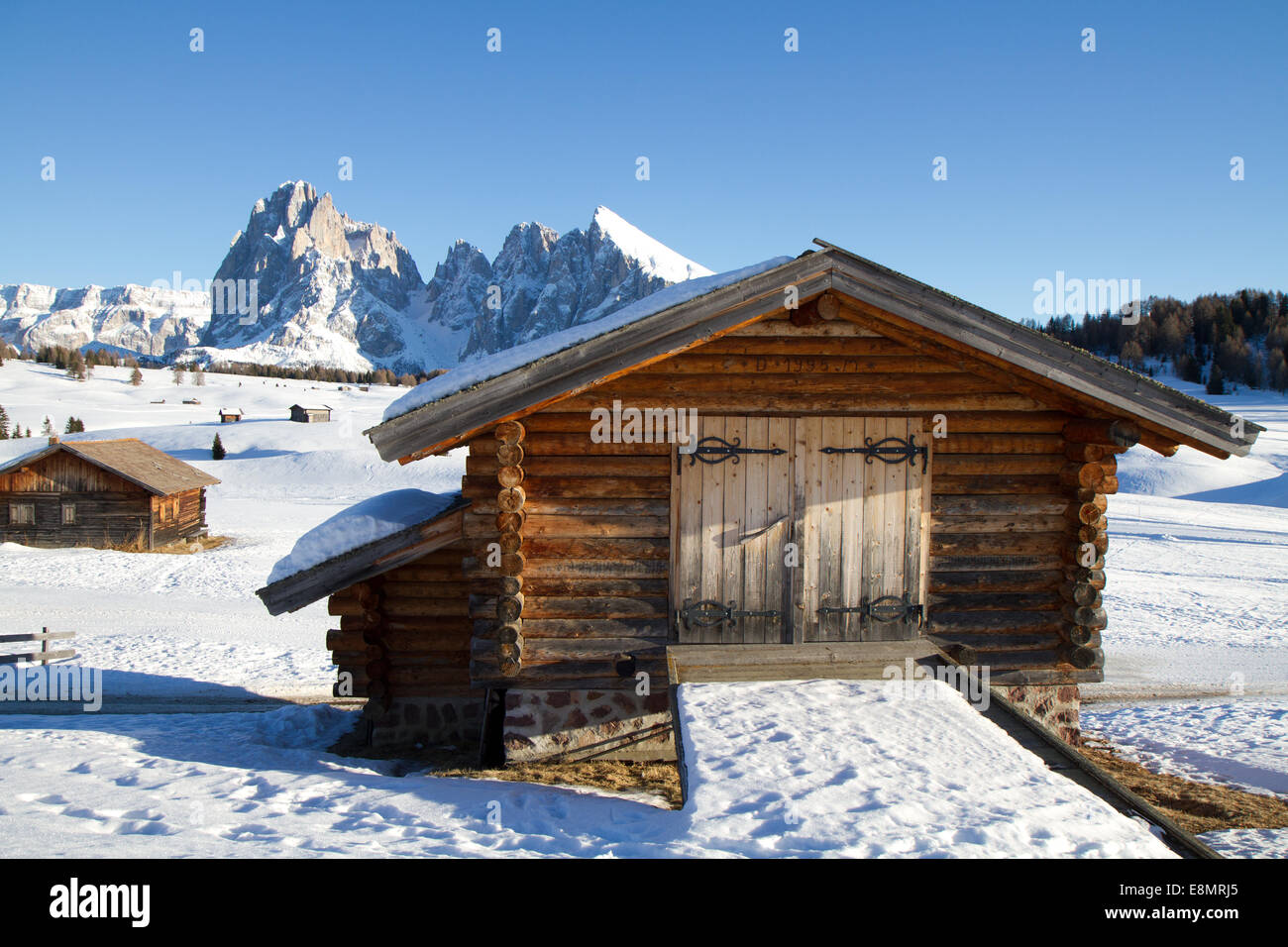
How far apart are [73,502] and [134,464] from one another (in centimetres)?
234

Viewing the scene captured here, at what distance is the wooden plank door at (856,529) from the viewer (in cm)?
720

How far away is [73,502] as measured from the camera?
27594mm

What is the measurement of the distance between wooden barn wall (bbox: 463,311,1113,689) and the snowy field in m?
1.35

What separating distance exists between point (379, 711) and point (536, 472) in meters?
3.64

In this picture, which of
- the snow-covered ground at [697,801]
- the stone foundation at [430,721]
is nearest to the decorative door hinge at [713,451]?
the snow-covered ground at [697,801]

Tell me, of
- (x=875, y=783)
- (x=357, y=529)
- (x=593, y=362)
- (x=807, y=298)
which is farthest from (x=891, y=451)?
(x=357, y=529)

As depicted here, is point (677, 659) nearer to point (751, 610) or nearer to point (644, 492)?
point (751, 610)

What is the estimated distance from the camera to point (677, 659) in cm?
683

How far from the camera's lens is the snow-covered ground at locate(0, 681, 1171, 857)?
413 cm

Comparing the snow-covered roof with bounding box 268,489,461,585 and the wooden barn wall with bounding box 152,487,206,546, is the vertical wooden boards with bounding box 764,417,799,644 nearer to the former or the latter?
the snow-covered roof with bounding box 268,489,461,585

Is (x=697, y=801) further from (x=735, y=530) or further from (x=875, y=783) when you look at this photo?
(x=735, y=530)

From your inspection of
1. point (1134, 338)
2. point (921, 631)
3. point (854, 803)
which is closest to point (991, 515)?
point (921, 631)
